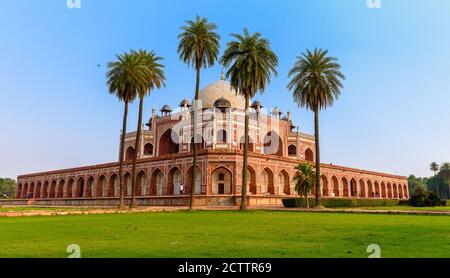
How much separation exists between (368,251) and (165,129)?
61082mm

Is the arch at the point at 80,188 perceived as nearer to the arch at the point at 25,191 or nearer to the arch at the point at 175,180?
the arch at the point at 25,191

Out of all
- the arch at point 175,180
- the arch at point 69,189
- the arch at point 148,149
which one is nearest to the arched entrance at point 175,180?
the arch at point 175,180

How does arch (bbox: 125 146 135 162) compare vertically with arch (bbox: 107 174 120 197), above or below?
above

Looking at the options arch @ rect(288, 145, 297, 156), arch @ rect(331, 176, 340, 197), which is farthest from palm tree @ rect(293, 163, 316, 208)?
arch @ rect(288, 145, 297, 156)

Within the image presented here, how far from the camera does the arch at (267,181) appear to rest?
5231cm

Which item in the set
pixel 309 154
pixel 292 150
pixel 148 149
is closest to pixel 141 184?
pixel 148 149

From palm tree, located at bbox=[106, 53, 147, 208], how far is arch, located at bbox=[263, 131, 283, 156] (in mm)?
35285

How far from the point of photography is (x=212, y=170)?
156 ft

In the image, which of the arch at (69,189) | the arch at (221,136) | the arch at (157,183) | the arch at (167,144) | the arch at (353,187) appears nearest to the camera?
the arch at (157,183)

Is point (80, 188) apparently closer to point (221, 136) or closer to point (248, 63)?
point (221, 136)

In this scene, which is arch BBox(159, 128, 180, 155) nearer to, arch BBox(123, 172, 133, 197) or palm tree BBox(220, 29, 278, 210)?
arch BBox(123, 172, 133, 197)

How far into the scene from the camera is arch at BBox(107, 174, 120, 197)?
61.7 m

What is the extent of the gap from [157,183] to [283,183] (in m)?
19.2

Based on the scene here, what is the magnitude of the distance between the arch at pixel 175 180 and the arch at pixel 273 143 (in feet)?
70.4
